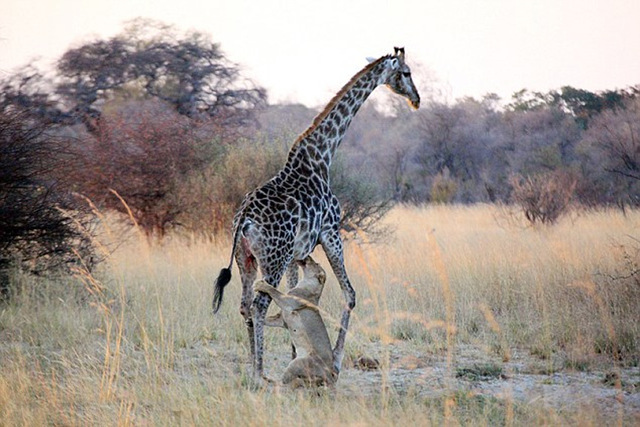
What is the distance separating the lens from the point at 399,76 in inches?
295

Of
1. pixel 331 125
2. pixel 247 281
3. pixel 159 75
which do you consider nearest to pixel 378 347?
pixel 247 281

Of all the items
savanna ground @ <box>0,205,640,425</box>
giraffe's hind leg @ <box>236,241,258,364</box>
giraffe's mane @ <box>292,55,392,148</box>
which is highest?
giraffe's mane @ <box>292,55,392,148</box>

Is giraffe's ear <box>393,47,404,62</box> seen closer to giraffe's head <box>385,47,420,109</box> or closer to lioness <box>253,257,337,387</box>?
giraffe's head <box>385,47,420,109</box>

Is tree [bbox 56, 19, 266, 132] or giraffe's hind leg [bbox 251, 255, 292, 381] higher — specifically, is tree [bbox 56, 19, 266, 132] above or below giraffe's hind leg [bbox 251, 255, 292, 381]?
above

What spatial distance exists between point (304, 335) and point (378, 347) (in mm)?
1821

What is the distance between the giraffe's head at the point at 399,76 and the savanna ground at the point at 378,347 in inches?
60.4

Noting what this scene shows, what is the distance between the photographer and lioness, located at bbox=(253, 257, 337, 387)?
554 cm

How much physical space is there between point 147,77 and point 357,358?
17.2 m

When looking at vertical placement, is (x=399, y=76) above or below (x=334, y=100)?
above

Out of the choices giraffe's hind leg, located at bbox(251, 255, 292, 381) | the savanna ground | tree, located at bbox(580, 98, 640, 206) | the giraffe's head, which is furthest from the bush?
giraffe's hind leg, located at bbox(251, 255, 292, 381)

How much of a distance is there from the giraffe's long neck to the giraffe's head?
0.33ft

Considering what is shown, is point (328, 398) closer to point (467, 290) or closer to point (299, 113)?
point (467, 290)

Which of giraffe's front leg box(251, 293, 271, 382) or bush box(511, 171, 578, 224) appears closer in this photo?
giraffe's front leg box(251, 293, 271, 382)

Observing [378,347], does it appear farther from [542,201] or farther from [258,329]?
[542,201]
